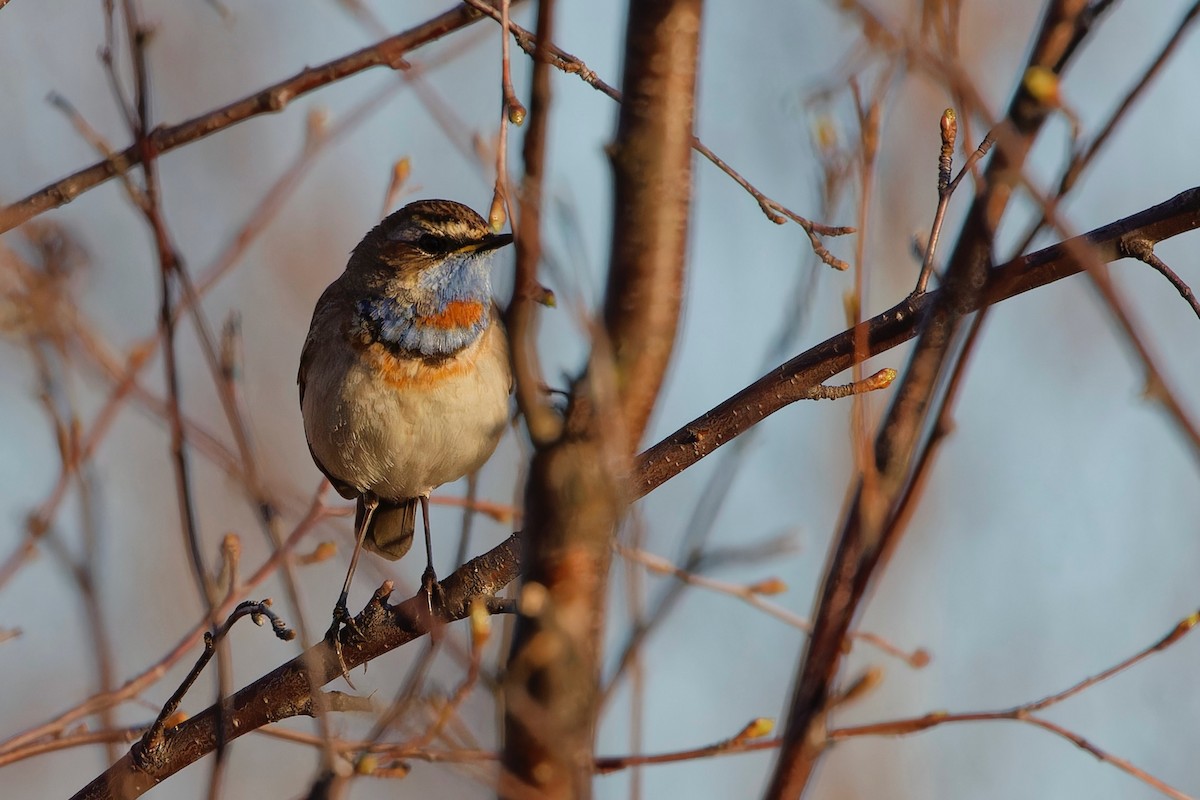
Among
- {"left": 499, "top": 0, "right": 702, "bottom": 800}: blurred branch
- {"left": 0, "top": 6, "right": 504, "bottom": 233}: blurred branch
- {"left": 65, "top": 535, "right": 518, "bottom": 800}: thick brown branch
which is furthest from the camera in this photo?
{"left": 0, "top": 6, "right": 504, "bottom": 233}: blurred branch

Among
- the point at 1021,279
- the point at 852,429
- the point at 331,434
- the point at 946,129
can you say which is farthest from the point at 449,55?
the point at 852,429

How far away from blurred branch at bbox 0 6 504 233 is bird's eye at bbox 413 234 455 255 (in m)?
1.24

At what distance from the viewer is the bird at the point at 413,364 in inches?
196

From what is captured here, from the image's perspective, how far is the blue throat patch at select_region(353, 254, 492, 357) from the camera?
504 centimetres

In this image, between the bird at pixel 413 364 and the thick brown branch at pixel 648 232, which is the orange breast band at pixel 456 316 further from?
the thick brown branch at pixel 648 232

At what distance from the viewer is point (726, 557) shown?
214cm

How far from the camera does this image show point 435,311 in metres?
5.12

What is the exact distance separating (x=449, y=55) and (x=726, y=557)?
9.99 ft

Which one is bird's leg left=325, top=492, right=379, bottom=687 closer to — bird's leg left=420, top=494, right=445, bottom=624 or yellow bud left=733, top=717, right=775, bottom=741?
bird's leg left=420, top=494, right=445, bottom=624

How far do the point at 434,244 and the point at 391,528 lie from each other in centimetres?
150

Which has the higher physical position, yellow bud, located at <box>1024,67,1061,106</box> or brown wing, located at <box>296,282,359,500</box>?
brown wing, located at <box>296,282,359,500</box>

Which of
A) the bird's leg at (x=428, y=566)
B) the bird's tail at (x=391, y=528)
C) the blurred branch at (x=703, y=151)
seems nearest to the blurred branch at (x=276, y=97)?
the blurred branch at (x=703, y=151)

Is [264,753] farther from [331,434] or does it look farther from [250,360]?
[331,434]

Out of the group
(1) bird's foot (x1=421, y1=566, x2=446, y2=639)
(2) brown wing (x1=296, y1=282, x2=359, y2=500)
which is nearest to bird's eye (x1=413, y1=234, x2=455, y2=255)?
(2) brown wing (x1=296, y1=282, x2=359, y2=500)
